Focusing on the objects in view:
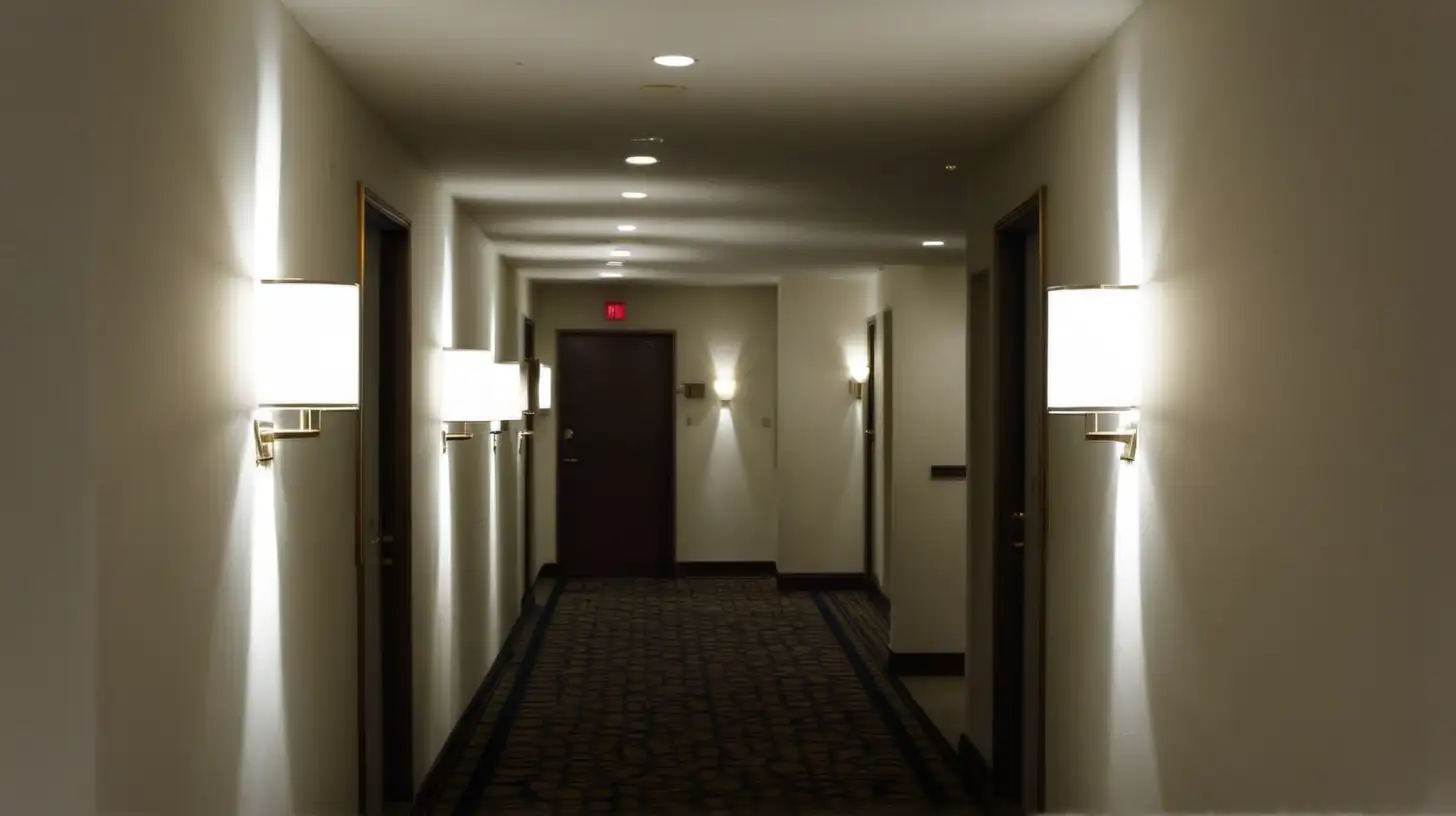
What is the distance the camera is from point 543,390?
38.7ft

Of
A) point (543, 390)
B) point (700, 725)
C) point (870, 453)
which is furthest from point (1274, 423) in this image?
point (543, 390)

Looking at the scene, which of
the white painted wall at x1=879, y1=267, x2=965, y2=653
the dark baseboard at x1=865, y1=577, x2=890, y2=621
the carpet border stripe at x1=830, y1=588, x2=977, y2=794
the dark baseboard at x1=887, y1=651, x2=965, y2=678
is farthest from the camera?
the dark baseboard at x1=865, y1=577, x2=890, y2=621

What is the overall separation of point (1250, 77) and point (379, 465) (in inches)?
A: 142

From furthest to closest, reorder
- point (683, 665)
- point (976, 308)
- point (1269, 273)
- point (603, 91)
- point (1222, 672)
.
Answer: point (683, 665)
point (976, 308)
point (603, 91)
point (1222, 672)
point (1269, 273)

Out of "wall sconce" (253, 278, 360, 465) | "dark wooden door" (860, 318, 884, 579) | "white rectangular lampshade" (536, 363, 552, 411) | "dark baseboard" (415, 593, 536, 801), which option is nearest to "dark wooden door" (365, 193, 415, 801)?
"dark baseboard" (415, 593, 536, 801)

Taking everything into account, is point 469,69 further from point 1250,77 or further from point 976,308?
point 976,308

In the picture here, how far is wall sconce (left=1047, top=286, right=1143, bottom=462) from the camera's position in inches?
138

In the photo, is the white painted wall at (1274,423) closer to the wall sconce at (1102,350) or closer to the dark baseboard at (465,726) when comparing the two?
the wall sconce at (1102,350)

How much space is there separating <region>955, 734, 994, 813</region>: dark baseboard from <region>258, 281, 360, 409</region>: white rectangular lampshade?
3.49 metres

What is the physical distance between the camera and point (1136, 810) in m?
3.53

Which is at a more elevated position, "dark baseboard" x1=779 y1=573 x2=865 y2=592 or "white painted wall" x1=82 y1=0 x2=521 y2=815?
"white painted wall" x1=82 y1=0 x2=521 y2=815

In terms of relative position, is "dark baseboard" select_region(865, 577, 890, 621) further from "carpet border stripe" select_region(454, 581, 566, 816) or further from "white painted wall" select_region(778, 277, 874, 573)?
"carpet border stripe" select_region(454, 581, 566, 816)

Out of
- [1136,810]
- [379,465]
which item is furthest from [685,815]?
[1136,810]

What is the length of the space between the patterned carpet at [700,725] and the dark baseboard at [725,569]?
2238mm
